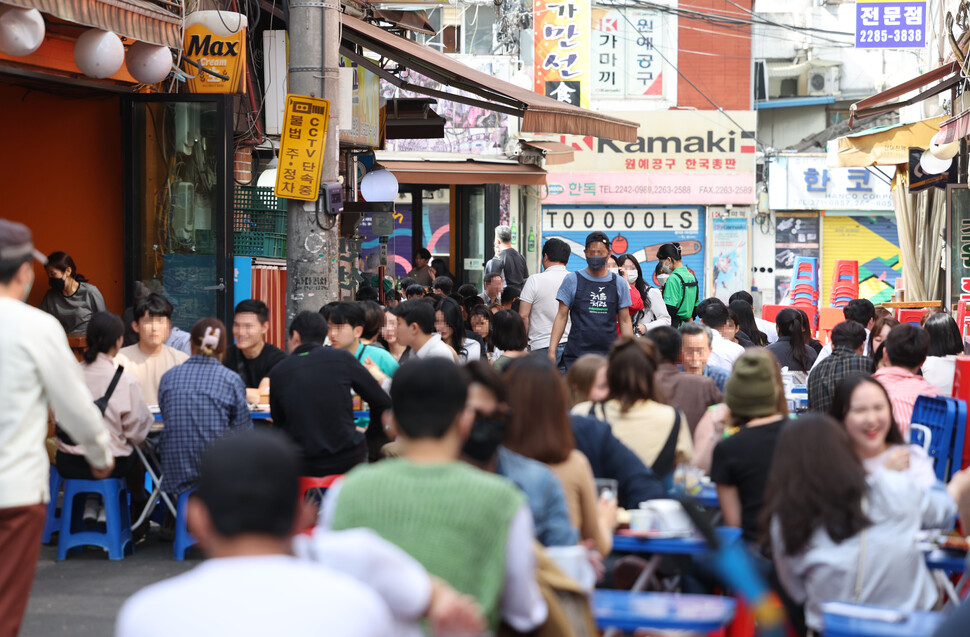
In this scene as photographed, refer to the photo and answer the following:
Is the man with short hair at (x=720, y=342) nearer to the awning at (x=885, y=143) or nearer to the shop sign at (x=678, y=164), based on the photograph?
the awning at (x=885, y=143)

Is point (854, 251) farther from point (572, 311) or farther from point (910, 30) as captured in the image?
point (572, 311)

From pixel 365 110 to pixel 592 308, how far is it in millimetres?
5207

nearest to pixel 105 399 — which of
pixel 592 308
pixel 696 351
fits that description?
pixel 696 351

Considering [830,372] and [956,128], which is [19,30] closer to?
[830,372]

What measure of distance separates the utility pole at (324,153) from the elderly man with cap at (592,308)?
2.02 metres

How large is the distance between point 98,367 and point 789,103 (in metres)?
28.6

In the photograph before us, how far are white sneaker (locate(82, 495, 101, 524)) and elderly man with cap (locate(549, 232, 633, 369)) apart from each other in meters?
3.73

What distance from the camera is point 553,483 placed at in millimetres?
3707

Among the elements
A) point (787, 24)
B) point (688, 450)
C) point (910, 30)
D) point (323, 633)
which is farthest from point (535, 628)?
point (787, 24)

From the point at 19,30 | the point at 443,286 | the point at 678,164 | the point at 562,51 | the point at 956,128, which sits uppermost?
the point at 562,51

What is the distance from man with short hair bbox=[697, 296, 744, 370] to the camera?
9.15m

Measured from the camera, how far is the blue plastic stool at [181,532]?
7.33 m

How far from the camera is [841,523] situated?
4086 mm

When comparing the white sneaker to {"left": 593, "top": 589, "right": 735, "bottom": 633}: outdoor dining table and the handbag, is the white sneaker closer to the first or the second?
the handbag
